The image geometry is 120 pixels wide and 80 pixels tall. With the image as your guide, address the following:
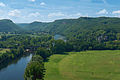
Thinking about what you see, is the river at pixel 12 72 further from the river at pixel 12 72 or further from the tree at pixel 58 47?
the tree at pixel 58 47

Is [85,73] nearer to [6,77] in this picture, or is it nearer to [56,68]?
[56,68]

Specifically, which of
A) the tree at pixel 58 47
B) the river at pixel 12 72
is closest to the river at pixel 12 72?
the river at pixel 12 72

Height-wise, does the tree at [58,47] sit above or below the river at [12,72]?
above

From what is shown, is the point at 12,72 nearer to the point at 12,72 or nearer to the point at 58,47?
the point at 12,72

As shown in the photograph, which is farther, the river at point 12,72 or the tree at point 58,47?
the tree at point 58,47

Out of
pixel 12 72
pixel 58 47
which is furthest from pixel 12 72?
pixel 58 47

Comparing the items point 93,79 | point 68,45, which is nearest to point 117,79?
point 93,79

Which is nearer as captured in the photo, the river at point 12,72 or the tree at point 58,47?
the river at point 12,72

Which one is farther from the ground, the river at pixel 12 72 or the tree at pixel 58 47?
the tree at pixel 58 47

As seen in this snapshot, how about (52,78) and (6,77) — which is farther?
(6,77)

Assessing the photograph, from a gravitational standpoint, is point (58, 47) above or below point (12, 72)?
above

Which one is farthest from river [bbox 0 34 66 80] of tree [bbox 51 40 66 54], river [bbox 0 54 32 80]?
tree [bbox 51 40 66 54]
